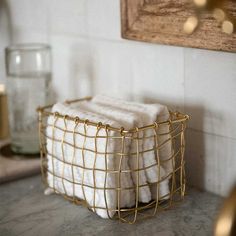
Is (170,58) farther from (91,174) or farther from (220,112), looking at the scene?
(91,174)

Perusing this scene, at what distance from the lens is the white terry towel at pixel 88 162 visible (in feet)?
2.99

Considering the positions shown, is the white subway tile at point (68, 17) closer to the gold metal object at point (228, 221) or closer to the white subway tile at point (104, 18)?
the white subway tile at point (104, 18)

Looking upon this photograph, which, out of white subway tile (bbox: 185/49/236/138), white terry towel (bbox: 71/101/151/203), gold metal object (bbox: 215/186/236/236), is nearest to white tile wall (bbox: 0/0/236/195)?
white subway tile (bbox: 185/49/236/138)

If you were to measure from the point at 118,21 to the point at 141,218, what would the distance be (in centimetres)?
43

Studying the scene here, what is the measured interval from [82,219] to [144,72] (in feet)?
1.10

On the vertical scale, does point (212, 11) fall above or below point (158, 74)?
above

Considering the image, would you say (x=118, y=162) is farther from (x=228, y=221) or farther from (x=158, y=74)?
(x=228, y=221)

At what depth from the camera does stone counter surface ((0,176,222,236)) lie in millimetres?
898

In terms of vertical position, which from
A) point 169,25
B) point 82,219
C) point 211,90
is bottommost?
point 82,219

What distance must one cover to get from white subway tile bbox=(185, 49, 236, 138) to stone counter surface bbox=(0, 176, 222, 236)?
0.14m

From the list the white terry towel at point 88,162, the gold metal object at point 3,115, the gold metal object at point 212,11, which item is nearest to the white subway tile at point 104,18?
the white terry towel at point 88,162

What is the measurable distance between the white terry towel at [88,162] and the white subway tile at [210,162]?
16cm

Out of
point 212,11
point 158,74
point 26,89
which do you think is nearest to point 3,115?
point 26,89

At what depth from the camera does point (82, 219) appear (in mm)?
948
